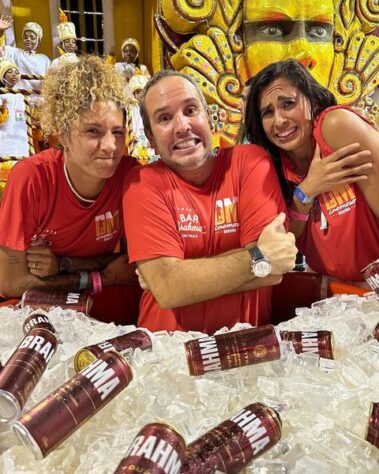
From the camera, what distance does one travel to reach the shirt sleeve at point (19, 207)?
1.78m

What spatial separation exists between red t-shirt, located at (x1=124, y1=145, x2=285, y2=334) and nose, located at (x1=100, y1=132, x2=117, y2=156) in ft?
0.37

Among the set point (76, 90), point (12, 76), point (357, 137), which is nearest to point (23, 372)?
point (76, 90)

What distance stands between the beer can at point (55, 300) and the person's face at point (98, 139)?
47 centimetres

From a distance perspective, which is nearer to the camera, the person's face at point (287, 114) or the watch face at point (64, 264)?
the person's face at point (287, 114)

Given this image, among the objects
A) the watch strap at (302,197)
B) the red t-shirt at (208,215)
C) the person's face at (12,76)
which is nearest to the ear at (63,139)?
A: the red t-shirt at (208,215)

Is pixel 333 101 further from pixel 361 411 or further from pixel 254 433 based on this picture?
pixel 254 433

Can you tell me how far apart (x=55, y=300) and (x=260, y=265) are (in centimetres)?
75

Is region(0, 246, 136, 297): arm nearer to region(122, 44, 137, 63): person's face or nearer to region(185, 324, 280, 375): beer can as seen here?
region(185, 324, 280, 375): beer can

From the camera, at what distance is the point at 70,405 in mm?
851

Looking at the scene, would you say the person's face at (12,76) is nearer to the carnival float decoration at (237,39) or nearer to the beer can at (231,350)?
the carnival float decoration at (237,39)

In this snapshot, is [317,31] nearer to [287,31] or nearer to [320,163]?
[287,31]

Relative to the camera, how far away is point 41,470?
0.87 meters

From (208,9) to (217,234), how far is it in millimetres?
4509

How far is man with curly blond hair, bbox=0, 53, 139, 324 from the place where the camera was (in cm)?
174
